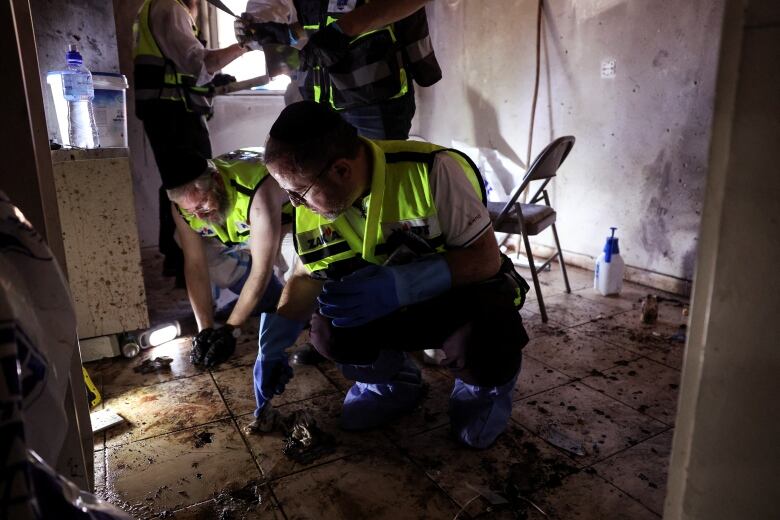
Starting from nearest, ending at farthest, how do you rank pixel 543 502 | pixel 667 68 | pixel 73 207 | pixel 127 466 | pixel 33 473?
pixel 33 473
pixel 543 502
pixel 127 466
pixel 73 207
pixel 667 68

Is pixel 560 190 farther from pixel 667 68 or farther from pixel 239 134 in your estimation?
pixel 239 134

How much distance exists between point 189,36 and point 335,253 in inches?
52.1

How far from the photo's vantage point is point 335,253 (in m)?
1.41

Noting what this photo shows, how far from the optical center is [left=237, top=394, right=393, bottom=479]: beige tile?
4.41 feet

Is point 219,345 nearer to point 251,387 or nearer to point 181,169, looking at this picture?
point 251,387

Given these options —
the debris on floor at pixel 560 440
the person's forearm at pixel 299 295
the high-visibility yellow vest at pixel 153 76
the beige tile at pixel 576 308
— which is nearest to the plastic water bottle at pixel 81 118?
the high-visibility yellow vest at pixel 153 76

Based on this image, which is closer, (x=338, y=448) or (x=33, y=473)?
(x=33, y=473)

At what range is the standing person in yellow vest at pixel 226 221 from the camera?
1706 millimetres

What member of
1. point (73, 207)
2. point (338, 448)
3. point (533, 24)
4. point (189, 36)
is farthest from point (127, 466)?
point (533, 24)

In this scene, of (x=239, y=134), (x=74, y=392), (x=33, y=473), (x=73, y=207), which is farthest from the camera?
(x=239, y=134)

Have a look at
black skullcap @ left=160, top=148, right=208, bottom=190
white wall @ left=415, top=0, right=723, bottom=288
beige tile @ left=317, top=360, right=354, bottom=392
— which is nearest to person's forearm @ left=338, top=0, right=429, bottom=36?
black skullcap @ left=160, top=148, right=208, bottom=190

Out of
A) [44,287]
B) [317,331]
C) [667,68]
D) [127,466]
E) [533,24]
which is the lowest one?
[127,466]

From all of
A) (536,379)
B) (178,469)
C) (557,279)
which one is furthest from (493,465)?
(557,279)

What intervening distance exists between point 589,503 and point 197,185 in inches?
55.5
